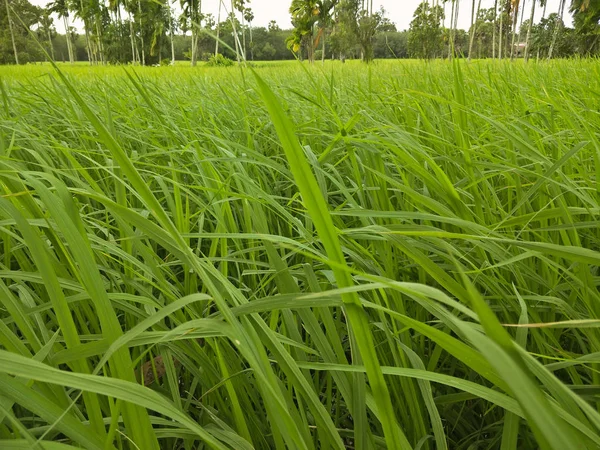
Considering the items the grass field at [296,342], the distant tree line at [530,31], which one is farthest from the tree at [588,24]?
the grass field at [296,342]

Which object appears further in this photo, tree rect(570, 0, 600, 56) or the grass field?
tree rect(570, 0, 600, 56)

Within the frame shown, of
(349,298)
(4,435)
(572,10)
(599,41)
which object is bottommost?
(4,435)

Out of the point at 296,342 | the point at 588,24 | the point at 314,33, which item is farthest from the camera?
the point at 314,33

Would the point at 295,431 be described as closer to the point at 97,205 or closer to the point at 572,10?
the point at 97,205

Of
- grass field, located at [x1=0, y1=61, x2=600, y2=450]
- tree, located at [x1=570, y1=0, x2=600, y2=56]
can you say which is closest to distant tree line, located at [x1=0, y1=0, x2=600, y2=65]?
tree, located at [x1=570, y1=0, x2=600, y2=56]

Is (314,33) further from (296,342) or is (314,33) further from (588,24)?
(296,342)

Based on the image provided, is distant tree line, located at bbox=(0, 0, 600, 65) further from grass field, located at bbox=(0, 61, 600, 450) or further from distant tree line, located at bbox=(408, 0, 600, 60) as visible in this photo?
grass field, located at bbox=(0, 61, 600, 450)

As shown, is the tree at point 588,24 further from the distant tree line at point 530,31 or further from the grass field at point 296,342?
the grass field at point 296,342

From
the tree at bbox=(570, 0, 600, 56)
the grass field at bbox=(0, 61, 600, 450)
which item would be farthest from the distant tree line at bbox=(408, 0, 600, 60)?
the grass field at bbox=(0, 61, 600, 450)

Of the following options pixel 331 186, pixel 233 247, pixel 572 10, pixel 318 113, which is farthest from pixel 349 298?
pixel 572 10

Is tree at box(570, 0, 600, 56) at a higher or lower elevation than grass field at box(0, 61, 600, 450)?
higher

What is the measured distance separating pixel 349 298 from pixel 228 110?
1390 millimetres

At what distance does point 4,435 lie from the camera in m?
0.36

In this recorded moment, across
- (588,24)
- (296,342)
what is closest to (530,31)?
(588,24)
